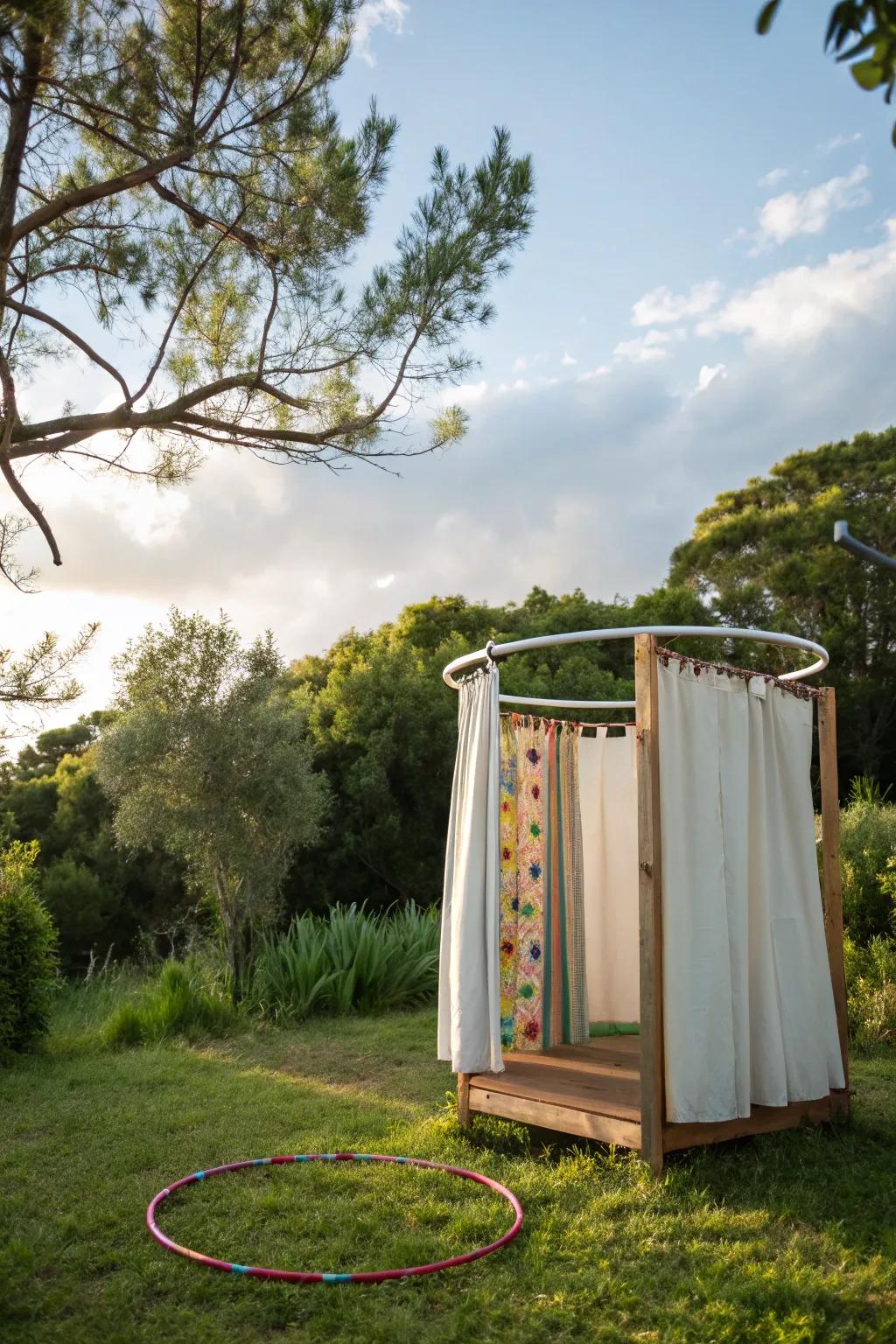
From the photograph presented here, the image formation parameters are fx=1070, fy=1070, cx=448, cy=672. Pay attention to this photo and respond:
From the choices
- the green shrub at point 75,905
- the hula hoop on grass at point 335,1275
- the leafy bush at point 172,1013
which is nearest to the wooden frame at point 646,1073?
→ the hula hoop on grass at point 335,1275

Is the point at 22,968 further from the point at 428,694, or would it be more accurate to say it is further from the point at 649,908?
the point at 428,694

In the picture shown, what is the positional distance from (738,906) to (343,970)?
4.79 metres

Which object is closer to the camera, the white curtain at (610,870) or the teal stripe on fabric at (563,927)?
the teal stripe on fabric at (563,927)

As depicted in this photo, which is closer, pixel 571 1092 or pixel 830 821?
pixel 571 1092

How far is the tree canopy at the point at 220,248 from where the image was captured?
5125 millimetres

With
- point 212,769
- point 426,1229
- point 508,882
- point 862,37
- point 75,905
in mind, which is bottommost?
point 426,1229

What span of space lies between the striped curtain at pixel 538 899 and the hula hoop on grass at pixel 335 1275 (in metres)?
1.05

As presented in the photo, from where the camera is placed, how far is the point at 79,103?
5051mm

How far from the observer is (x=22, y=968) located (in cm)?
696

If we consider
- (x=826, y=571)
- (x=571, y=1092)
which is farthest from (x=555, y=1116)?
(x=826, y=571)

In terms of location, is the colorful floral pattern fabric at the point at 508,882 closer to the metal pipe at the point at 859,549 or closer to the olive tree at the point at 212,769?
the olive tree at the point at 212,769

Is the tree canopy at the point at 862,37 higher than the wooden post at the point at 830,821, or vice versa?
the tree canopy at the point at 862,37

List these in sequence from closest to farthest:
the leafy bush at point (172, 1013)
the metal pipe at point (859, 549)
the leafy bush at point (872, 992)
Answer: the metal pipe at point (859, 549) → the leafy bush at point (872, 992) → the leafy bush at point (172, 1013)

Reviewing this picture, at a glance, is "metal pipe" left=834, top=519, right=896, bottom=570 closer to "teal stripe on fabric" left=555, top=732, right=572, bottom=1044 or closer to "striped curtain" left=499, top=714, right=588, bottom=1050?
"striped curtain" left=499, top=714, right=588, bottom=1050
